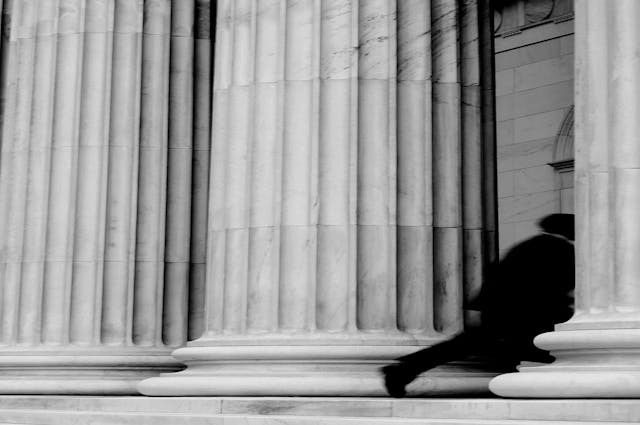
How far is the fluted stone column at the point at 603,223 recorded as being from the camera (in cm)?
2186

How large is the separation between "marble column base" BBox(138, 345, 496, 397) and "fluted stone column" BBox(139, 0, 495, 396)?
3 cm

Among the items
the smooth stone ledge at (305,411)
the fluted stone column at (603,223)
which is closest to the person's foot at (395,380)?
the smooth stone ledge at (305,411)

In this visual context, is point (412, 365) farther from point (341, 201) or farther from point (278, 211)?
Result: point (278, 211)

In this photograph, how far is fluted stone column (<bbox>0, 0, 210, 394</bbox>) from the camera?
3164 centimetres

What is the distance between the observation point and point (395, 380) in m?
25.6

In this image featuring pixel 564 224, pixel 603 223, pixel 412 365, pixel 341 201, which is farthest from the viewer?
pixel 564 224

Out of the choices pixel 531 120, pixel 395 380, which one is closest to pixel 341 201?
pixel 395 380

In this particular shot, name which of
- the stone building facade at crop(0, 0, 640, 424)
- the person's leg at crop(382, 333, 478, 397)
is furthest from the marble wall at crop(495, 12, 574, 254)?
the person's leg at crop(382, 333, 478, 397)

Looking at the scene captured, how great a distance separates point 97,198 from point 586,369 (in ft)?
46.5

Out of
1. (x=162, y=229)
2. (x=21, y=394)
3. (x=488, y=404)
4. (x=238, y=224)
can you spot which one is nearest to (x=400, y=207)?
(x=238, y=224)

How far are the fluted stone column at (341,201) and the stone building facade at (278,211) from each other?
0.04 meters

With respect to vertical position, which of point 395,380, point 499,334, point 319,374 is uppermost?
point 499,334

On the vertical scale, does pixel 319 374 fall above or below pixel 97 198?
below

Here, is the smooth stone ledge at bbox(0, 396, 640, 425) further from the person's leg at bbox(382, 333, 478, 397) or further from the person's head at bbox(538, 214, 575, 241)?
the person's head at bbox(538, 214, 575, 241)
